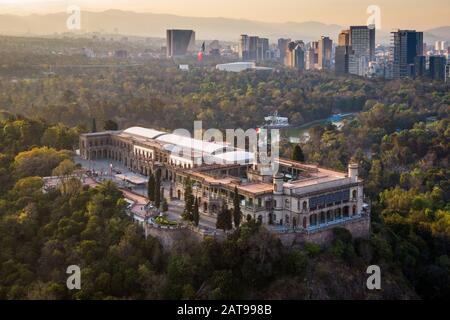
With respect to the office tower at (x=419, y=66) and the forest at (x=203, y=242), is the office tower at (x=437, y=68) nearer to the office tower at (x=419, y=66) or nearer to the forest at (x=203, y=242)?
the office tower at (x=419, y=66)

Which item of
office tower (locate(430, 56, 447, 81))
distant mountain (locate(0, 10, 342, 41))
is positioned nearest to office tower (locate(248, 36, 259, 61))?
distant mountain (locate(0, 10, 342, 41))

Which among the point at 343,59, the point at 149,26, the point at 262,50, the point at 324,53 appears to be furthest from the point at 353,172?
the point at 149,26

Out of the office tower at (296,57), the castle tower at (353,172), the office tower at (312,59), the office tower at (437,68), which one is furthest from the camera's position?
the office tower at (312,59)

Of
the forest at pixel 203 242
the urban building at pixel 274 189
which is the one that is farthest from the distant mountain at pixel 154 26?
the urban building at pixel 274 189

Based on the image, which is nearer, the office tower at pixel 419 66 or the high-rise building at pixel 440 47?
the office tower at pixel 419 66

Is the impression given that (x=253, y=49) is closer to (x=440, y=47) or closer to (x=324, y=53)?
(x=324, y=53)

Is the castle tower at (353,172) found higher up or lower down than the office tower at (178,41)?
lower down
